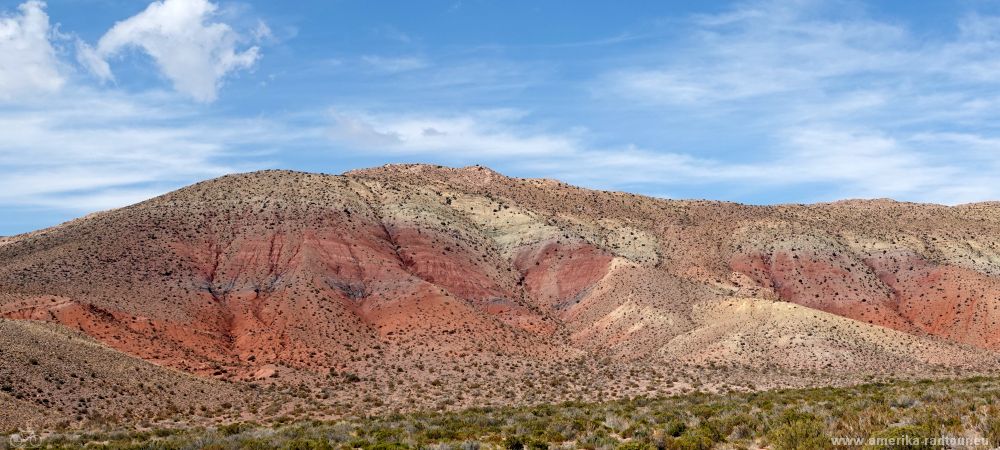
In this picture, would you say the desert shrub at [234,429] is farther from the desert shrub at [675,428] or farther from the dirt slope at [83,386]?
the desert shrub at [675,428]

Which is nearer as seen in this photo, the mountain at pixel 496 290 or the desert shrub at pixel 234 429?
the desert shrub at pixel 234 429

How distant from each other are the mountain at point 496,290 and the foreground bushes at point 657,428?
Result: 13616mm

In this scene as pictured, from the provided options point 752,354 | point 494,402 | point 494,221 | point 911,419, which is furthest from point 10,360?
point 494,221

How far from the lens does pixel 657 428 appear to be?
2975 cm

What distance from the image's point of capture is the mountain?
197 feet

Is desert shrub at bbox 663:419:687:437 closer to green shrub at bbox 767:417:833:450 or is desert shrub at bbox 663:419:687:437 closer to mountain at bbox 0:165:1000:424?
green shrub at bbox 767:417:833:450

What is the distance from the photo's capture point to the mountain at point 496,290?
60094mm

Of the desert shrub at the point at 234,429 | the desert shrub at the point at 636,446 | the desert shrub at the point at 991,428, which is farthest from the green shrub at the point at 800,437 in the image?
the desert shrub at the point at 234,429

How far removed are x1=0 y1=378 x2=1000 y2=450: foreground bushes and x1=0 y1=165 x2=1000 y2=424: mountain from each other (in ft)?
44.7

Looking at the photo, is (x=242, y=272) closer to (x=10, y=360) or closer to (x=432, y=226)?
(x=432, y=226)

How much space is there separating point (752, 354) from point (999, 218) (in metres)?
65.5

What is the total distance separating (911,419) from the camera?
85.3ft

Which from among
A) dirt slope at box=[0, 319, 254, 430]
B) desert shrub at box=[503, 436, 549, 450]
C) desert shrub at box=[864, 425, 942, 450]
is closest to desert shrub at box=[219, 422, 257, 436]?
dirt slope at box=[0, 319, 254, 430]

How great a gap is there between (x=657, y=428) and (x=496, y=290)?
52419mm
